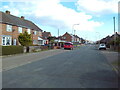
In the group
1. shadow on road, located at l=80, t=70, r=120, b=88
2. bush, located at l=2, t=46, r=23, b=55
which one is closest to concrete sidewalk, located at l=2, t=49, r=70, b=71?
bush, located at l=2, t=46, r=23, b=55

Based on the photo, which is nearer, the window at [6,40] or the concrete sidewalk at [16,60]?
the concrete sidewalk at [16,60]

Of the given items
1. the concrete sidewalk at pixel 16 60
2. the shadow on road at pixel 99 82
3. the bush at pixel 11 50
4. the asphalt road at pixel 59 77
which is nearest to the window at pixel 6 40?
the bush at pixel 11 50

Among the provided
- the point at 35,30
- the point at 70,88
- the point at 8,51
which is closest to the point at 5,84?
the point at 70,88

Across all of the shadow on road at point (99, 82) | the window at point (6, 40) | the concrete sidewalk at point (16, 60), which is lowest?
the shadow on road at point (99, 82)

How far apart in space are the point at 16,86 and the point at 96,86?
3.35 meters

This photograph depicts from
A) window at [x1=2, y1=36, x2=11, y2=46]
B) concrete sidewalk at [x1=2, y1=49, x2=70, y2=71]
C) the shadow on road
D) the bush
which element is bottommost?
the shadow on road

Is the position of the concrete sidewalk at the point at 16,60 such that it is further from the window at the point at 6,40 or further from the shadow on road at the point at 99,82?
the window at the point at 6,40

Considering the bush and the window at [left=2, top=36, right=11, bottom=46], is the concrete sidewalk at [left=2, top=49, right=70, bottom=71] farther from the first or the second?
the window at [left=2, top=36, right=11, bottom=46]

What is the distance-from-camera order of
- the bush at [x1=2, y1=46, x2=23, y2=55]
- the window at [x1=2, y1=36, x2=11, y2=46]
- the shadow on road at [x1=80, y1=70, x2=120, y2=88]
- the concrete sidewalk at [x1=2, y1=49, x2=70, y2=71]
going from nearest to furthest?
the shadow on road at [x1=80, y1=70, x2=120, y2=88], the concrete sidewalk at [x1=2, y1=49, x2=70, y2=71], the bush at [x1=2, y1=46, x2=23, y2=55], the window at [x1=2, y1=36, x2=11, y2=46]

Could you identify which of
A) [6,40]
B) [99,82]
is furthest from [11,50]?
[99,82]

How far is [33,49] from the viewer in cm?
3188

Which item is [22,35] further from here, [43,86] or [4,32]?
[43,86]

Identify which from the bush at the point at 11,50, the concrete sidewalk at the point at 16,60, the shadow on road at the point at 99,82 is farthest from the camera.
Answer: the bush at the point at 11,50

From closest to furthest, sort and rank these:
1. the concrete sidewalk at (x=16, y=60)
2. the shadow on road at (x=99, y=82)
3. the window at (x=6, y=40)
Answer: the shadow on road at (x=99, y=82)
the concrete sidewalk at (x=16, y=60)
the window at (x=6, y=40)
